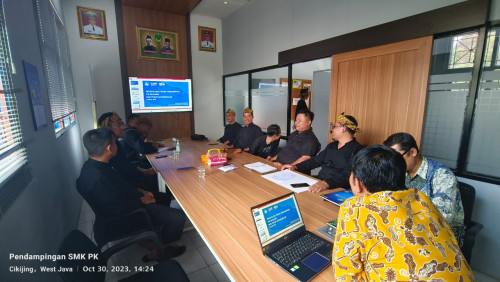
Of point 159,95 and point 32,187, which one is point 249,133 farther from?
point 32,187

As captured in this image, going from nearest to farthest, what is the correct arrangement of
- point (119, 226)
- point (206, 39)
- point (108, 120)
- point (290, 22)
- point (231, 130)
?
point (119, 226), point (108, 120), point (290, 22), point (231, 130), point (206, 39)

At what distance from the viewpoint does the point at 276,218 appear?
1.07m

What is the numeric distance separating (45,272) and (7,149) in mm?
797

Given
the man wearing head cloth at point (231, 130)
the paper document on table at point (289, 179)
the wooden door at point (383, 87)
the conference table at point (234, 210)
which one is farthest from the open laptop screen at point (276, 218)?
the man wearing head cloth at point (231, 130)

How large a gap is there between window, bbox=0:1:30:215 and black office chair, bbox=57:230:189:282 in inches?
12.6

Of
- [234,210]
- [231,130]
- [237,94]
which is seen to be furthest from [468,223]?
[237,94]

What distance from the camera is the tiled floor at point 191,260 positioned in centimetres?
188

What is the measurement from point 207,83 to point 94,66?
229cm

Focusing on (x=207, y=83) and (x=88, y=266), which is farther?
(x=207, y=83)

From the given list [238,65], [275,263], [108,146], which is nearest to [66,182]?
[108,146]

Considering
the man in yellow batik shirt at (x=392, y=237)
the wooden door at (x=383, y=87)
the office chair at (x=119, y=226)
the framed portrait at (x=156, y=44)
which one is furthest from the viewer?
the framed portrait at (x=156, y=44)

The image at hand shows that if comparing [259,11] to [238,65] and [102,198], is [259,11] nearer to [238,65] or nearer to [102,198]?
[238,65]

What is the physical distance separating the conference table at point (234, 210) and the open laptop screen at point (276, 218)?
0.33 feet

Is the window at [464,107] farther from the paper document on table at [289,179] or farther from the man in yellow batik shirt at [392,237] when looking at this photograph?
the man in yellow batik shirt at [392,237]
